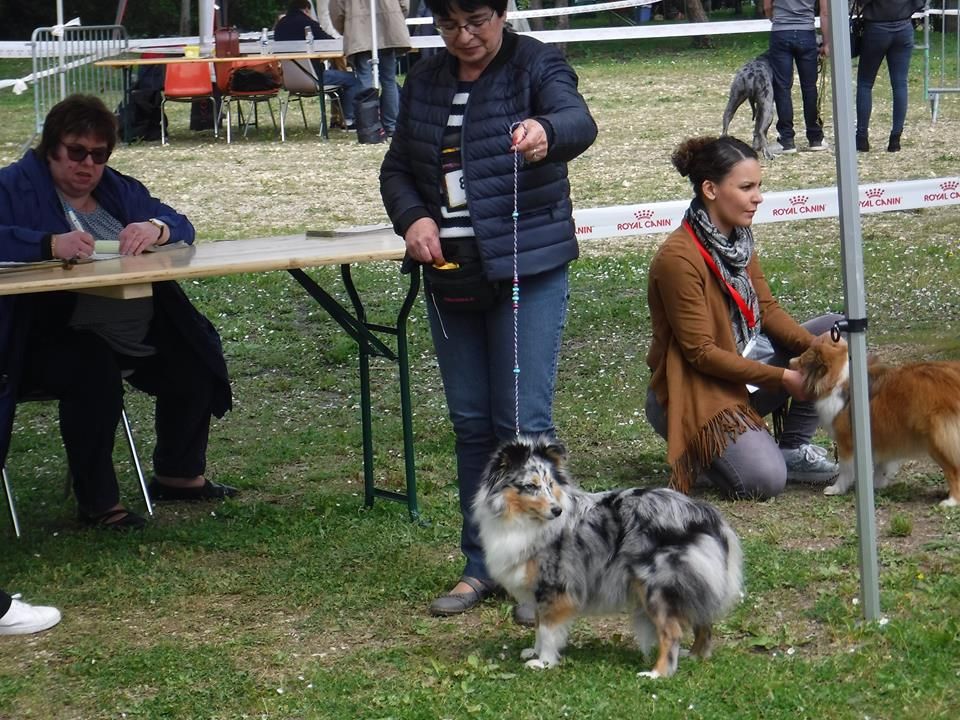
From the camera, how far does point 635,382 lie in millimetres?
7156

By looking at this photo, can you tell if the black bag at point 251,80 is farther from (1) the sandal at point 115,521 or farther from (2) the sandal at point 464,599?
(2) the sandal at point 464,599

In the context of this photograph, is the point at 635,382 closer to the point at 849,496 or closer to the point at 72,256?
the point at 849,496

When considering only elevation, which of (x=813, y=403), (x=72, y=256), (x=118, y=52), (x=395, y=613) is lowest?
(x=395, y=613)

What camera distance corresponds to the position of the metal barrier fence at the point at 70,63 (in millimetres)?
12773

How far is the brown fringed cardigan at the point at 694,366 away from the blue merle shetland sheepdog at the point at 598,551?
4.64 feet

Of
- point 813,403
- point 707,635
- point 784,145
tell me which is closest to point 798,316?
point 813,403

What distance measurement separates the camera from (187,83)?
54.8 feet

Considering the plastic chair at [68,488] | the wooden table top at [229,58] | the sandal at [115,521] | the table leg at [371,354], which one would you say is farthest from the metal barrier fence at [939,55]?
the sandal at [115,521]

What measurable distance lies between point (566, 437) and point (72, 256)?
2.49 m

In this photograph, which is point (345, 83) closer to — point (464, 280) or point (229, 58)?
point (229, 58)

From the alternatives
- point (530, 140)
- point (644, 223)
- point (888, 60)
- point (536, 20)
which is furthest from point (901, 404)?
point (536, 20)

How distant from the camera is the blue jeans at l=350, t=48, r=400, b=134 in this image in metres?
15.1

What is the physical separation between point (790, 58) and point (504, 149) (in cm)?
1057

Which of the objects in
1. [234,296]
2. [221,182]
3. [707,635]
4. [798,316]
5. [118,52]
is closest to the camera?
[707,635]
